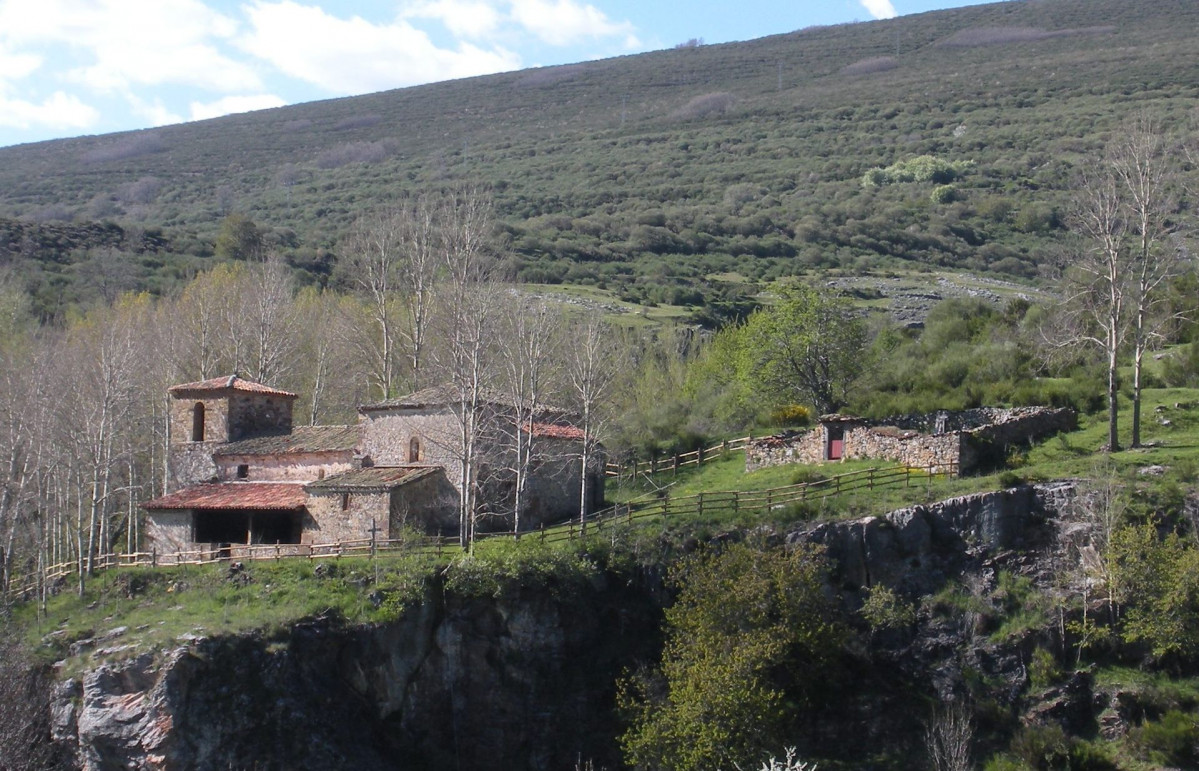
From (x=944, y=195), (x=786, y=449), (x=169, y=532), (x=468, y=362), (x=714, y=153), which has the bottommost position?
(x=169, y=532)

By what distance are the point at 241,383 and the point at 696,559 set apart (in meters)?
18.6

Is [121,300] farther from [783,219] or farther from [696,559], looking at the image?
[783,219]

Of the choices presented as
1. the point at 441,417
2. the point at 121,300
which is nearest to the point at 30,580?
the point at 441,417

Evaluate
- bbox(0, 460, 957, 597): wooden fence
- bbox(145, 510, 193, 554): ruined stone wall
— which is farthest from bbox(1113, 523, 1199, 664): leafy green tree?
bbox(145, 510, 193, 554): ruined stone wall

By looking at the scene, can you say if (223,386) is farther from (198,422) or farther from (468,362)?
(468,362)

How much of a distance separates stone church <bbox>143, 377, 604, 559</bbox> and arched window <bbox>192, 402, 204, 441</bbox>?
0.27 meters

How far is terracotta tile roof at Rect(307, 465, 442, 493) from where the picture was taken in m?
38.0

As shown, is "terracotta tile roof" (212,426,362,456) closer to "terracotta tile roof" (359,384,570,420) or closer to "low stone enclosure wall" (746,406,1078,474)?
"terracotta tile roof" (359,384,570,420)

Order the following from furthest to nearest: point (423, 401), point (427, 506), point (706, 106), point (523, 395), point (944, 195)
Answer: point (706, 106) < point (944, 195) < point (523, 395) < point (423, 401) < point (427, 506)

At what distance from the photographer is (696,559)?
111 feet

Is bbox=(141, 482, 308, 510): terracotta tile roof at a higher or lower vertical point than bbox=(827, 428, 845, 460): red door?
lower

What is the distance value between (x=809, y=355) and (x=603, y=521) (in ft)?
50.4

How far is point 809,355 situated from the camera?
163 feet

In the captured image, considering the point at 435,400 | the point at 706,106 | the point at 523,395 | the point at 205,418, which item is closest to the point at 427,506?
the point at 435,400
